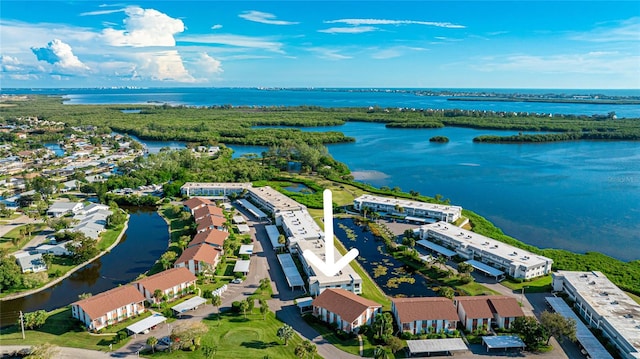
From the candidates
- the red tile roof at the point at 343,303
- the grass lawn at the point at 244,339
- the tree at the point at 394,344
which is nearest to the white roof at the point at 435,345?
the tree at the point at 394,344

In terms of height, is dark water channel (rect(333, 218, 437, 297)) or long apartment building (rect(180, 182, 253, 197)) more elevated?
long apartment building (rect(180, 182, 253, 197))

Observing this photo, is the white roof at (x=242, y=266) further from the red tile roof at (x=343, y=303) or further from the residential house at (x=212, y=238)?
the red tile roof at (x=343, y=303)

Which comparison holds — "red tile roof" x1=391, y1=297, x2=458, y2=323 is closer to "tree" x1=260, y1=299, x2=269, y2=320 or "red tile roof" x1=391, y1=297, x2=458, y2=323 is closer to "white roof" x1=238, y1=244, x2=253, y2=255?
"tree" x1=260, y1=299, x2=269, y2=320

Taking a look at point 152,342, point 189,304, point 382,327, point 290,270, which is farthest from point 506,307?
point 152,342

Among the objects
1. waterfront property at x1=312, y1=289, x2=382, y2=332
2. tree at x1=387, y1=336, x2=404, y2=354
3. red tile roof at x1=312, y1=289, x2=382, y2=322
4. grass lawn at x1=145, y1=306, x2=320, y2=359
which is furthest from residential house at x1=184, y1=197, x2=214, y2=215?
tree at x1=387, y1=336, x2=404, y2=354

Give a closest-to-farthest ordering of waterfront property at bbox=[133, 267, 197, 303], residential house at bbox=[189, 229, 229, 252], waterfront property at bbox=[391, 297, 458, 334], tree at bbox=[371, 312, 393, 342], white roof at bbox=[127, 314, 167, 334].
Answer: tree at bbox=[371, 312, 393, 342] → white roof at bbox=[127, 314, 167, 334] → waterfront property at bbox=[391, 297, 458, 334] → waterfront property at bbox=[133, 267, 197, 303] → residential house at bbox=[189, 229, 229, 252]
